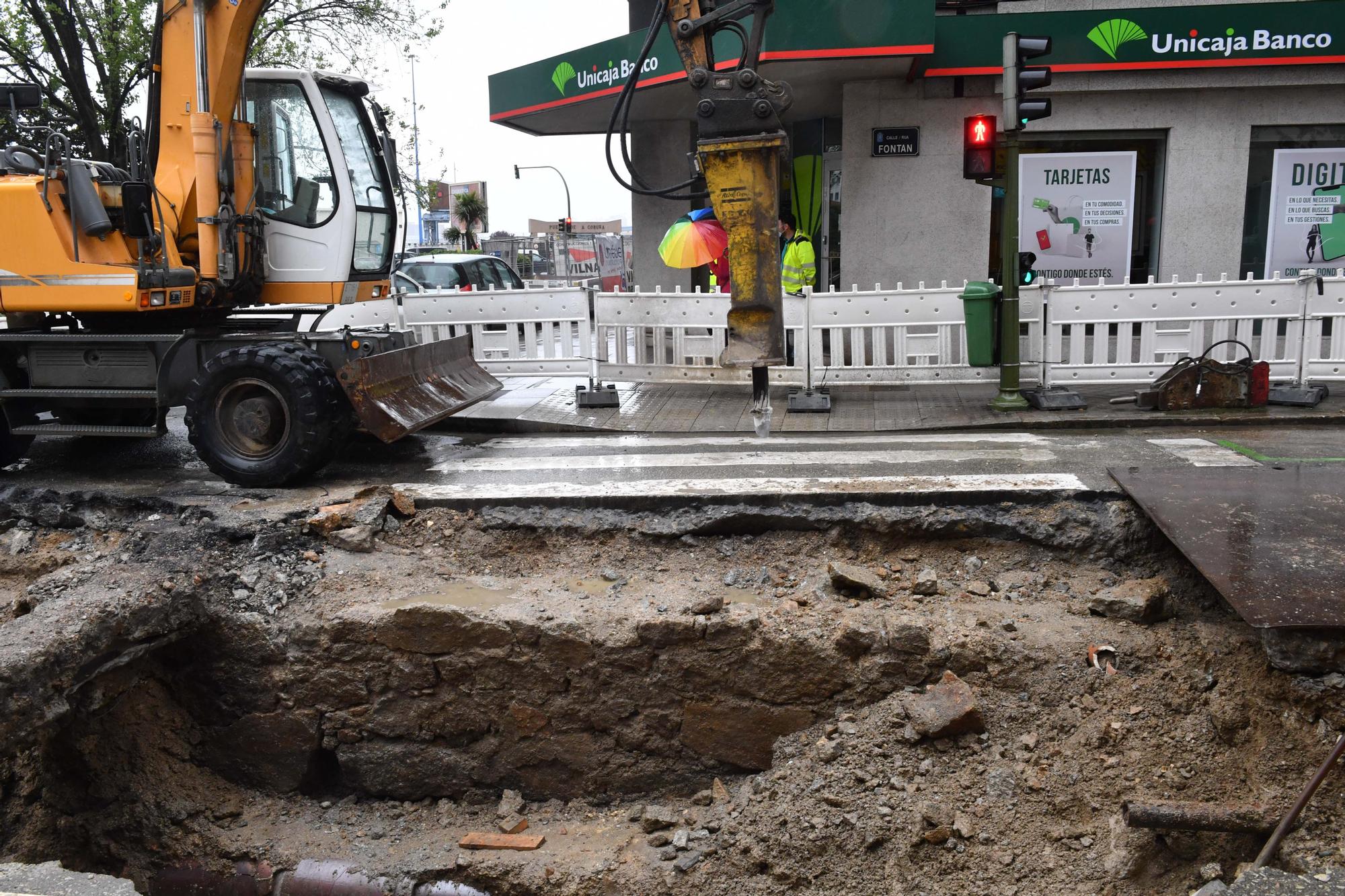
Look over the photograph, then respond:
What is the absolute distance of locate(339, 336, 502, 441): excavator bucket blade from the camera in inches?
297

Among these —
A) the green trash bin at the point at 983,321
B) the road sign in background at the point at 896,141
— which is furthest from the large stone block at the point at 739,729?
the road sign in background at the point at 896,141

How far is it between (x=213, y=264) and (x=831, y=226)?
9.91m

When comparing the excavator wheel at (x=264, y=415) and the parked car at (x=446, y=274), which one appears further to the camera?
the parked car at (x=446, y=274)

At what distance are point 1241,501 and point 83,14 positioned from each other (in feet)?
56.7

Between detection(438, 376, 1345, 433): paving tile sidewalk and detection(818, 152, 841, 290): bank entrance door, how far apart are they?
16.2ft

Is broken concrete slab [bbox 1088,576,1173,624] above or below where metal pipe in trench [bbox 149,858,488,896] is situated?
above

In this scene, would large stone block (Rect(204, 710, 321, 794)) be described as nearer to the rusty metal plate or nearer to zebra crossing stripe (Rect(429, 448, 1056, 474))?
zebra crossing stripe (Rect(429, 448, 1056, 474))

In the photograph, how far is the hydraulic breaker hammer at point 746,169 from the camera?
19.5 feet

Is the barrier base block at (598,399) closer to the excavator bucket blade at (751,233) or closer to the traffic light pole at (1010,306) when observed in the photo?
A: the traffic light pole at (1010,306)

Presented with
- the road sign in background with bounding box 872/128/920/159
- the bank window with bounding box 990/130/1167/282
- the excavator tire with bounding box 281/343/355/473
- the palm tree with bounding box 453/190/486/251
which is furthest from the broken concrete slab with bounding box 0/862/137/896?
Answer: the palm tree with bounding box 453/190/486/251

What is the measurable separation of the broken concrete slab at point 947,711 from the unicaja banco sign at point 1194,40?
1079 centimetres

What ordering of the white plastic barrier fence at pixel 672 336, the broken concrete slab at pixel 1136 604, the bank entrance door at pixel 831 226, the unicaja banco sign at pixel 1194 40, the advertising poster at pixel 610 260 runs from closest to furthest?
the broken concrete slab at pixel 1136 604 < the white plastic barrier fence at pixel 672 336 < the unicaja banco sign at pixel 1194 40 < the bank entrance door at pixel 831 226 < the advertising poster at pixel 610 260

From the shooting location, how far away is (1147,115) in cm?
1359

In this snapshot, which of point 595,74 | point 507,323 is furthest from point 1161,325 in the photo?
point 595,74
